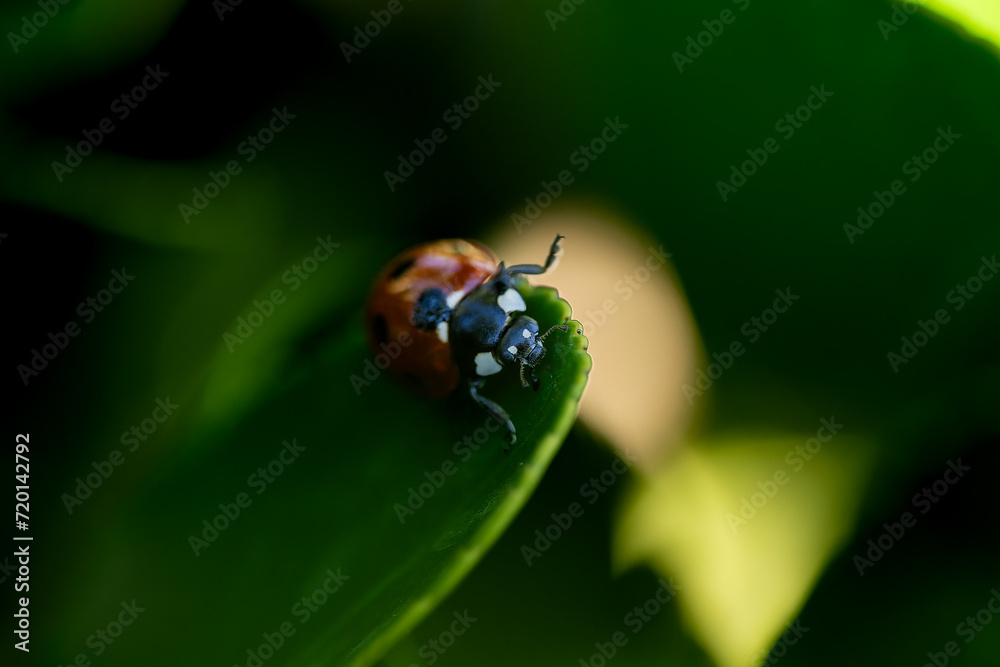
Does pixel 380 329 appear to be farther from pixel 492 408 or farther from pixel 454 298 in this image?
pixel 492 408

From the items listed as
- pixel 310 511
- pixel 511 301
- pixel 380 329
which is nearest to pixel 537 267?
pixel 511 301

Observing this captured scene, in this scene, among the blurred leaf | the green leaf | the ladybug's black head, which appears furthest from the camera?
the blurred leaf

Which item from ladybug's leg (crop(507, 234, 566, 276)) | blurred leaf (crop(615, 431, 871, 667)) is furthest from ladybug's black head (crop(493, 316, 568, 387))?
blurred leaf (crop(615, 431, 871, 667))

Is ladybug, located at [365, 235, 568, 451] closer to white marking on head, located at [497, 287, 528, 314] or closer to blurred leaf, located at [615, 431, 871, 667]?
white marking on head, located at [497, 287, 528, 314]

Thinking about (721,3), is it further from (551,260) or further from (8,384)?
(8,384)

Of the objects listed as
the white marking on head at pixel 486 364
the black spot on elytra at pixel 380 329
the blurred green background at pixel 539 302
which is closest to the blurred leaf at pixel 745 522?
the blurred green background at pixel 539 302

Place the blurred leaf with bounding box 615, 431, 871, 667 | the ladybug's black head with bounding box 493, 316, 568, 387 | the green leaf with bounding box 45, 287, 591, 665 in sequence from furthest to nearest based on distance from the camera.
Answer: the blurred leaf with bounding box 615, 431, 871, 667 → the ladybug's black head with bounding box 493, 316, 568, 387 → the green leaf with bounding box 45, 287, 591, 665

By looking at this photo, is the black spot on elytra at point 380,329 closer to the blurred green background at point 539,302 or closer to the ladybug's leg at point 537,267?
the blurred green background at point 539,302
